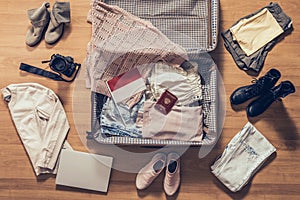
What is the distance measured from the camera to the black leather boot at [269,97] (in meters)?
1.73

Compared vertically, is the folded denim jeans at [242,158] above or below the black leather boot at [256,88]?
below

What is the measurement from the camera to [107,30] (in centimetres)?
177

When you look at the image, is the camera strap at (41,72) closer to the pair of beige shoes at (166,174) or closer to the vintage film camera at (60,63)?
the vintage film camera at (60,63)

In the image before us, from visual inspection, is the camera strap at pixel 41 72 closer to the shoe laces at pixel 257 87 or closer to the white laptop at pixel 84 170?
the white laptop at pixel 84 170

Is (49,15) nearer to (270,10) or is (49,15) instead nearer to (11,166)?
(11,166)

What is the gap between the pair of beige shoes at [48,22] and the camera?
1840mm

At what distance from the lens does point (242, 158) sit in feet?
5.88

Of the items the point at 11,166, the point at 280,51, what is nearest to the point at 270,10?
the point at 280,51

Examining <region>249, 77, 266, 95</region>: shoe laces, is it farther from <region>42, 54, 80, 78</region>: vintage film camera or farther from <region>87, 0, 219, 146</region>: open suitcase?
<region>42, 54, 80, 78</region>: vintage film camera

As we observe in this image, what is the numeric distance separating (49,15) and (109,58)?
336mm

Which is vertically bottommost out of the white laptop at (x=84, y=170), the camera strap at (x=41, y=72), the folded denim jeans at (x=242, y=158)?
the white laptop at (x=84, y=170)

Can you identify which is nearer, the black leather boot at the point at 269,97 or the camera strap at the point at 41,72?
the black leather boot at the point at 269,97

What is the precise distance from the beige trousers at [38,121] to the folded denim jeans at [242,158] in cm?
62

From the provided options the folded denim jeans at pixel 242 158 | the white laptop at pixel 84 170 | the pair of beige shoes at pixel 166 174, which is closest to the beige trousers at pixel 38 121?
the white laptop at pixel 84 170
